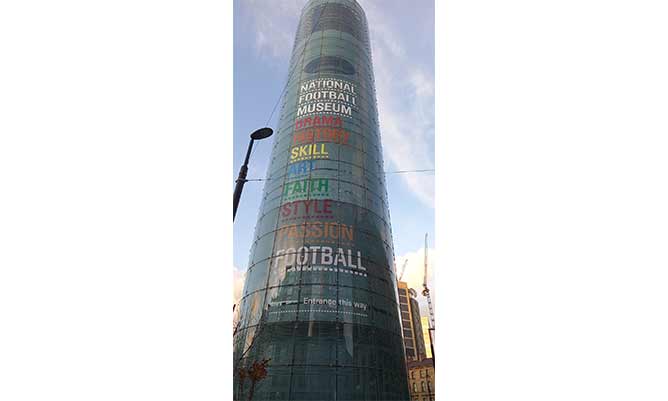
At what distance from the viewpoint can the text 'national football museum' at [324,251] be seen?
4.40 meters

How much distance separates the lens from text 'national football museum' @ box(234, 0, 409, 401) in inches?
173

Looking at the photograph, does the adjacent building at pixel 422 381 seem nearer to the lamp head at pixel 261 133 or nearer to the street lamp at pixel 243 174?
the street lamp at pixel 243 174

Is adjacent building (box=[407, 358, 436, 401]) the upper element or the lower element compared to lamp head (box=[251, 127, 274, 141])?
lower

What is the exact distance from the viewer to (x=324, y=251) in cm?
440

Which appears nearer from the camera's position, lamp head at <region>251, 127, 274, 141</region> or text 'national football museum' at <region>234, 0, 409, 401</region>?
lamp head at <region>251, 127, 274, 141</region>

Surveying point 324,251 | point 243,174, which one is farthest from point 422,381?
point 243,174

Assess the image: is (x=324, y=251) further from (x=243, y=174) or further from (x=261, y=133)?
(x=261, y=133)

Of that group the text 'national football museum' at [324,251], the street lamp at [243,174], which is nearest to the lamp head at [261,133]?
Answer: the street lamp at [243,174]

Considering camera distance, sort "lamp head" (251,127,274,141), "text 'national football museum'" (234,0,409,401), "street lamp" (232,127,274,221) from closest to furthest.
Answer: "street lamp" (232,127,274,221), "lamp head" (251,127,274,141), "text 'national football museum'" (234,0,409,401)

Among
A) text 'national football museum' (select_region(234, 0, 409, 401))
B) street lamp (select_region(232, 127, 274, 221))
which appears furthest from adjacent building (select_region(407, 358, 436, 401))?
street lamp (select_region(232, 127, 274, 221))

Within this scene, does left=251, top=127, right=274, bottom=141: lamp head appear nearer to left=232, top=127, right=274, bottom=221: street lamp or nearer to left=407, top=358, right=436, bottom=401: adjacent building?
left=232, top=127, right=274, bottom=221: street lamp

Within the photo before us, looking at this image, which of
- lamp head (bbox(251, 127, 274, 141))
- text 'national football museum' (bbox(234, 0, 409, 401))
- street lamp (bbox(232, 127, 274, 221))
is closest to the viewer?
street lamp (bbox(232, 127, 274, 221))
